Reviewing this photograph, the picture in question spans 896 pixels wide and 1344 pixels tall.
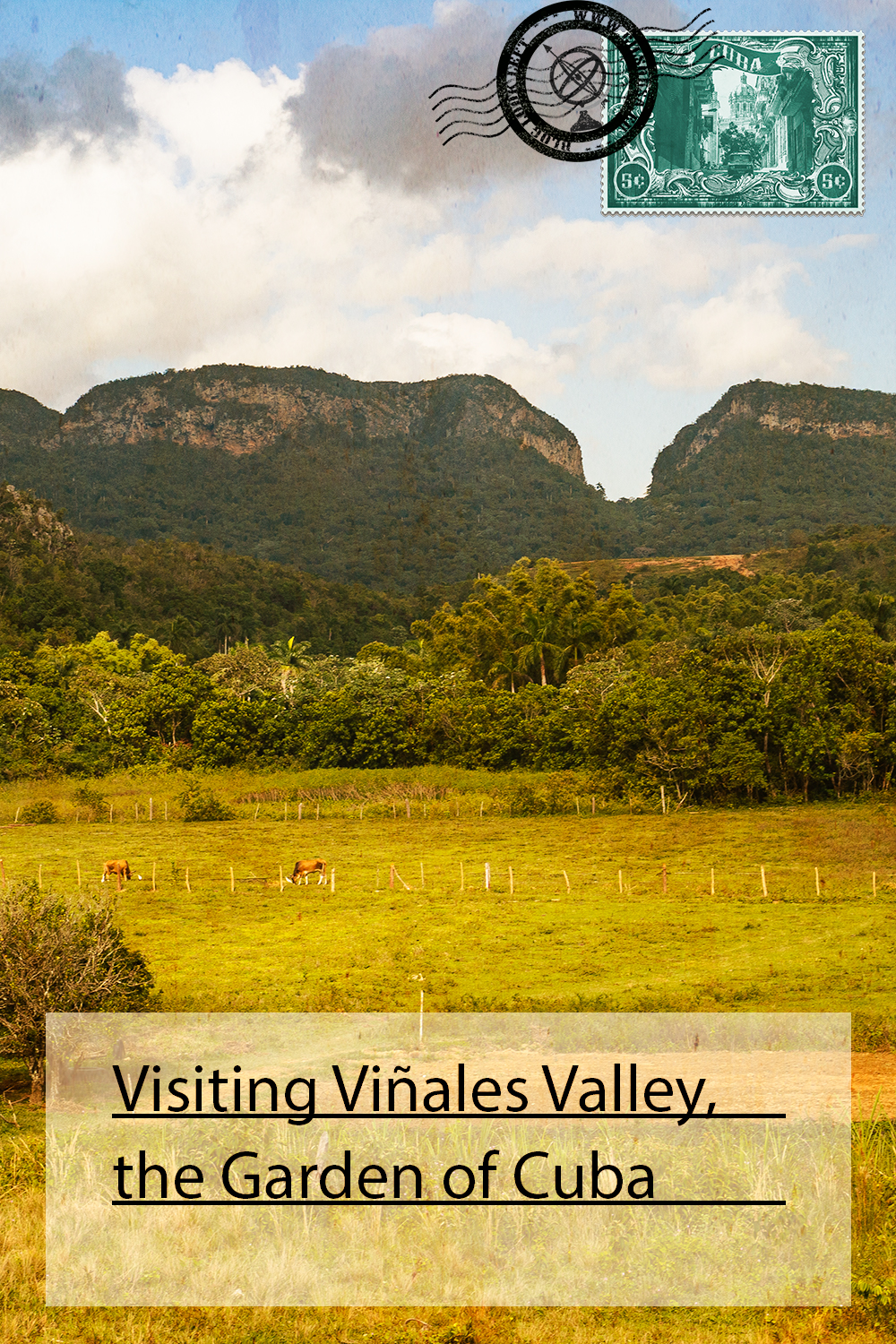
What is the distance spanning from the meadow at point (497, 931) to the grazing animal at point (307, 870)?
1.31 feet

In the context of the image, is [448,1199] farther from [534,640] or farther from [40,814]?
[534,640]

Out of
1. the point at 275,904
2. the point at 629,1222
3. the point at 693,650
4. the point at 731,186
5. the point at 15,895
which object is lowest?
the point at 275,904

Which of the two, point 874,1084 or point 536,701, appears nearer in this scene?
point 874,1084

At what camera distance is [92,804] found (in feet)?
139

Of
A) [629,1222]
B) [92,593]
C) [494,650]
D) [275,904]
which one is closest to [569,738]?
[494,650]

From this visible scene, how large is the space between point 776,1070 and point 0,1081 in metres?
9.67

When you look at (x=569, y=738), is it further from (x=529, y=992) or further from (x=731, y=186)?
(x=731, y=186)

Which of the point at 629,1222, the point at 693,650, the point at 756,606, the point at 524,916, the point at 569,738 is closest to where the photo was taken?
the point at 629,1222

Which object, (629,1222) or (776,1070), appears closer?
(629,1222)

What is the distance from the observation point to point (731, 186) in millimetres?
11070

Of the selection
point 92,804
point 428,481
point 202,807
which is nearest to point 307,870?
point 202,807

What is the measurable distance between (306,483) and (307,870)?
492ft

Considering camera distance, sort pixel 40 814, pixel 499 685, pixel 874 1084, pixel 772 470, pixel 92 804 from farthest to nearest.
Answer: pixel 772 470 < pixel 499 685 < pixel 92 804 < pixel 40 814 < pixel 874 1084

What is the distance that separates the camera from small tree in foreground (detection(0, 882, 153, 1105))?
1253 centimetres
